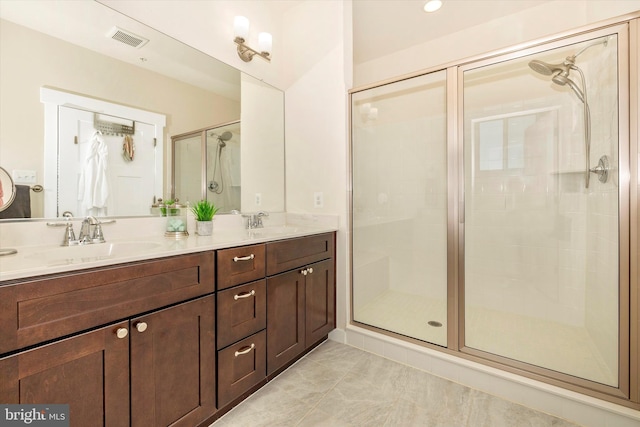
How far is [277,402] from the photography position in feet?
4.56

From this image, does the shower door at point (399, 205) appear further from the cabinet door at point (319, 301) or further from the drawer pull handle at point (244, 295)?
the drawer pull handle at point (244, 295)

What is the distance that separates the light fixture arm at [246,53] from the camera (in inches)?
75.0

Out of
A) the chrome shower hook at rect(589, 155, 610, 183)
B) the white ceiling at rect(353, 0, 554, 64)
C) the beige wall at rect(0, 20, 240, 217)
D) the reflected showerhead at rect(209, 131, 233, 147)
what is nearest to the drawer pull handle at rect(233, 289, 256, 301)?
the beige wall at rect(0, 20, 240, 217)

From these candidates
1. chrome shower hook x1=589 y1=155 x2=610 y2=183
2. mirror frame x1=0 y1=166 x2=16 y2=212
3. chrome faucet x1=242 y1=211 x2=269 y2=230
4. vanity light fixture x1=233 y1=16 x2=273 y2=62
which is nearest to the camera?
mirror frame x1=0 y1=166 x2=16 y2=212

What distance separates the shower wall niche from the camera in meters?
1.37

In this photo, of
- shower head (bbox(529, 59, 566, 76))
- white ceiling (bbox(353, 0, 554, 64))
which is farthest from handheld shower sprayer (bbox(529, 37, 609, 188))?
white ceiling (bbox(353, 0, 554, 64))

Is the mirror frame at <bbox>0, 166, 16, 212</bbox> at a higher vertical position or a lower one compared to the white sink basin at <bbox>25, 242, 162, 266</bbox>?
higher

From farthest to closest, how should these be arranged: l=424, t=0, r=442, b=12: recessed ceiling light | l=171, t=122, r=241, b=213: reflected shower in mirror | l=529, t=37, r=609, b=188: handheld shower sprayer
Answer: l=424, t=0, r=442, b=12: recessed ceiling light
l=171, t=122, r=241, b=213: reflected shower in mirror
l=529, t=37, r=609, b=188: handheld shower sprayer

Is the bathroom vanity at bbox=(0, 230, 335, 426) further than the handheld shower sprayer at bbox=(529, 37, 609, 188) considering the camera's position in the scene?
No

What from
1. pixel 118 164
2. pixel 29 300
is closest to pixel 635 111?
pixel 29 300

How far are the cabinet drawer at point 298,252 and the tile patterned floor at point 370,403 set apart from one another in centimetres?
66

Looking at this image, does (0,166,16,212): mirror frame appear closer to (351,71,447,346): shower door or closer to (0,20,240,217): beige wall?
(0,20,240,217): beige wall

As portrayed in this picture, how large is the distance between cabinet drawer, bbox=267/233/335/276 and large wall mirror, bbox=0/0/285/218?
0.64 meters

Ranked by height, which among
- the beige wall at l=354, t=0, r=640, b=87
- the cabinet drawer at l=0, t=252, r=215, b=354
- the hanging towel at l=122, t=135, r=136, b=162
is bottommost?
the cabinet drawer at l=0, t=252, r=215, b=354
